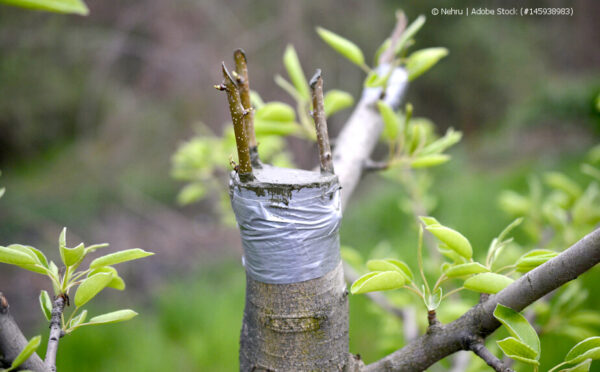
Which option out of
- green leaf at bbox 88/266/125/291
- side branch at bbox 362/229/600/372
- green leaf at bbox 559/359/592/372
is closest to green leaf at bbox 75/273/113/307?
green leaf at bbox 88/266/125/291

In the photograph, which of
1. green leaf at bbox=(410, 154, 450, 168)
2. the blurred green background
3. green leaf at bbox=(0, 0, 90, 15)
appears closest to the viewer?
green leaf at bbox=(0, 0, 90, 15)

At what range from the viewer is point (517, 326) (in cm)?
29

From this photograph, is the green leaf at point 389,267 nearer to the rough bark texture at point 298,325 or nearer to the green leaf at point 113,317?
the rough bark texture at point 298,325

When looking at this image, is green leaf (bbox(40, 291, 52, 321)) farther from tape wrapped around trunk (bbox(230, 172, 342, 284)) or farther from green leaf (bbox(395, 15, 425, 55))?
green leaf (bbox(395, 15, 425, 55))

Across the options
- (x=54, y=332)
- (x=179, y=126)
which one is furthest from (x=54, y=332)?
(x=179, y=126)

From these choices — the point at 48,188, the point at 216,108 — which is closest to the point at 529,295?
the point at 216,108

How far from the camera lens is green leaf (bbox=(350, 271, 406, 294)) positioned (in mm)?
289

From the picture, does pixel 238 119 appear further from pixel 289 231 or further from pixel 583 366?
pixel 583 366

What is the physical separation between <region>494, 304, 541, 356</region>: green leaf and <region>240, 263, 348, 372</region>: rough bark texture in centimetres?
12

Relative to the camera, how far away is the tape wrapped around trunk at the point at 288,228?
301 mm

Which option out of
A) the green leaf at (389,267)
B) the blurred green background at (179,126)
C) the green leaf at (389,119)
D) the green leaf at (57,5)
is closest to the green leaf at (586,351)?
the green leaf at (389,267)

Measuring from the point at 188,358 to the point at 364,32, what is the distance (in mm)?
2451

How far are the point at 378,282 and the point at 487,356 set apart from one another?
0.09 meters

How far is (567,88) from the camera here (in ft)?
10.4
